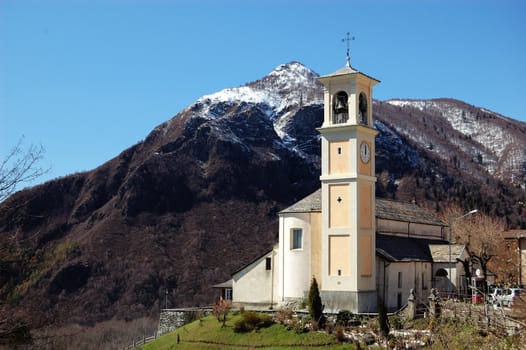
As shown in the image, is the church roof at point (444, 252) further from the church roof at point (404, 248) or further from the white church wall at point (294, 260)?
the white church wall at point (294, 260)

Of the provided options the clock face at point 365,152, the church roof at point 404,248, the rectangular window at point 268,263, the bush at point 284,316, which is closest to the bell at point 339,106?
the clock face at point 365,152

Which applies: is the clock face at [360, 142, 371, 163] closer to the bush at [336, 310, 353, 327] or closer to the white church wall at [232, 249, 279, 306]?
the white church wall at [232, 249, 279, 306]

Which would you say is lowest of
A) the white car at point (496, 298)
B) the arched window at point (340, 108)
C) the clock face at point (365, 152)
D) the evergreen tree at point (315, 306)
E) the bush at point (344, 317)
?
the bush at point (344, 317)

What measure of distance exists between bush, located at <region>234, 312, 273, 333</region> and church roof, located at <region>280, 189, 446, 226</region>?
742 cm

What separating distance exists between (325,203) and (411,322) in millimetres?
9004

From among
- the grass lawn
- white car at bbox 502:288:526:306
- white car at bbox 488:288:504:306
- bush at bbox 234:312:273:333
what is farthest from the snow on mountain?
white car at bbox 502:288:526:306

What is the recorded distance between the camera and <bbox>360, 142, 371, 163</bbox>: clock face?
46.2m

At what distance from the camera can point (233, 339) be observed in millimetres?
43250

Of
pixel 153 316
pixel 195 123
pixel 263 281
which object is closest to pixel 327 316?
pixel 263 281

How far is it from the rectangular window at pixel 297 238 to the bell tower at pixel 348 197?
2861mm

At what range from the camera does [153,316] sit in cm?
9012

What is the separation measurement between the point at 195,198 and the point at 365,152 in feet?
259

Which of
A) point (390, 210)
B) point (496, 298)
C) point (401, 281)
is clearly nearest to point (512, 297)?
point (496, 298)

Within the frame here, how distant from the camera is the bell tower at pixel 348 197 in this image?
146ft
